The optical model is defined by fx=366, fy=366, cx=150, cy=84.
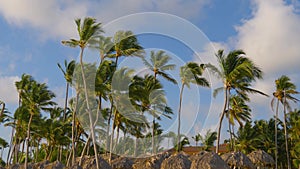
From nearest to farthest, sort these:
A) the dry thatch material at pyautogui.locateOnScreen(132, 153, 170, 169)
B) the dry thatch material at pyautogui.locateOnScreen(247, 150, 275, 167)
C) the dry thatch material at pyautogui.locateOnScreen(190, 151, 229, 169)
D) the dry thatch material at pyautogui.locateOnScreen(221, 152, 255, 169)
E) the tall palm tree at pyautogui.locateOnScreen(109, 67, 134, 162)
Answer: the tall palm tree at pyautogui.locateOnScreen(109, 67, 134, 162) → the dry thatch material at pyautogui.locateOnScreen(190, 151, 229, 169) → the dry thatch material at pyautogui.locateOnScreen(132, 153, 170, 169) → the dry thatch material at pyautogui.locateOnScreen(221, 152, 255, 169) → the dry thatch material at pyautogui.locateOnScreen(247, 150, 275, 167)

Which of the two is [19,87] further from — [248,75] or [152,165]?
[248,75]

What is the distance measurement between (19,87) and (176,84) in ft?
106

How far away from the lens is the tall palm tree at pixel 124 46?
11.1 metres

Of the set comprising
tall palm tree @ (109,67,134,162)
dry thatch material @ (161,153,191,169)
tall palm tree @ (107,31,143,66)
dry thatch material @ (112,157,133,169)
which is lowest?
dry thatch material @ (112,157,133,169)

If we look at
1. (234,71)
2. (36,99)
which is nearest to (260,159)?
(234,71)

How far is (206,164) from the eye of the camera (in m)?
19.2

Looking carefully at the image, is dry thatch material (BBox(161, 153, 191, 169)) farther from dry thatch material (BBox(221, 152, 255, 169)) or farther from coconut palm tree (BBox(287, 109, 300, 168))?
coconut palm tree (BBox(287, 109, 300, 168))

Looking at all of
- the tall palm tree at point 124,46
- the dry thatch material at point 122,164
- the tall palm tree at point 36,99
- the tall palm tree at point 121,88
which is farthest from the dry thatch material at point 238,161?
the tall palm tree at point 36,99

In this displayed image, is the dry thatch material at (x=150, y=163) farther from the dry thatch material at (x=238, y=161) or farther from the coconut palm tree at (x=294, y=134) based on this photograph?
the coconut palm tree at (x=294, y=134)

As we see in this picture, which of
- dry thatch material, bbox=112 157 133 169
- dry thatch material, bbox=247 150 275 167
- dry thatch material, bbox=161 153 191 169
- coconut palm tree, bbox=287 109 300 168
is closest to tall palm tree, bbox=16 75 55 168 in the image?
dry thatch material, bbox=112 157 133 169

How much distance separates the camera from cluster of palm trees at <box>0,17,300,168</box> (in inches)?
445

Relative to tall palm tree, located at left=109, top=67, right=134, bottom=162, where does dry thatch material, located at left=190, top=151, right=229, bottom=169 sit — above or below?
below

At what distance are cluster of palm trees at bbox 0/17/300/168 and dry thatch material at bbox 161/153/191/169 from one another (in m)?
2.36

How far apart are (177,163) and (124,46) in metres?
7.49
